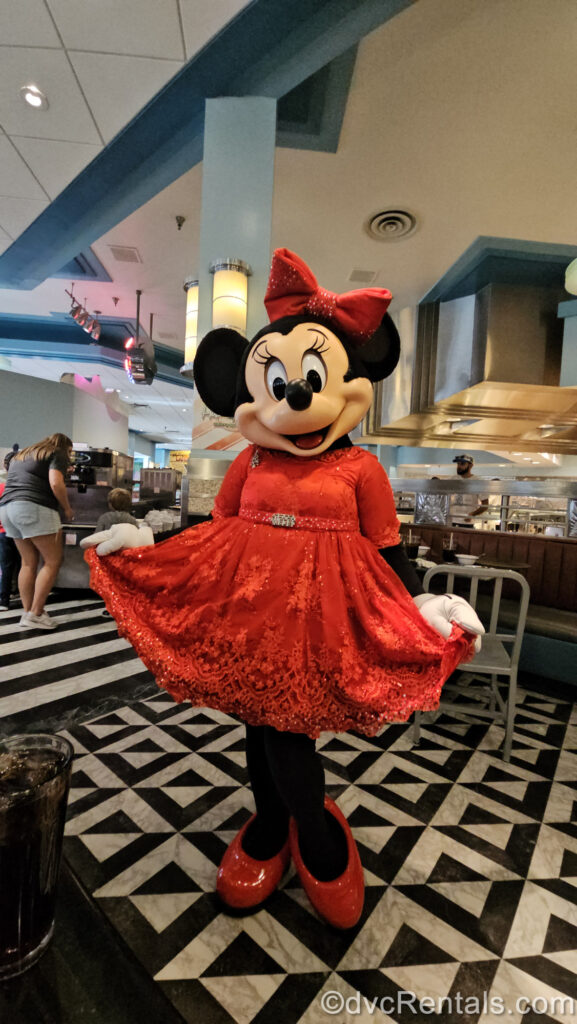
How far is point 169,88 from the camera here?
7.45ft

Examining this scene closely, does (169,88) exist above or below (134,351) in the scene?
above

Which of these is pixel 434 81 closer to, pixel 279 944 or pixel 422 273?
pixel 422 273

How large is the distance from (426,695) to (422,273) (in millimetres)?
4473

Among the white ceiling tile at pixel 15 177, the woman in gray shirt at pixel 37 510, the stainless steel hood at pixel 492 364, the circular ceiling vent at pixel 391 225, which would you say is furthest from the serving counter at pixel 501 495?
the white ceiling tile at pixel 15 177

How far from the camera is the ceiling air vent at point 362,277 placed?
4.29m

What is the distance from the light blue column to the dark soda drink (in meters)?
2.06

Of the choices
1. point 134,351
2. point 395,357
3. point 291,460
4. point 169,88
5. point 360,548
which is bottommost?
point 360,548

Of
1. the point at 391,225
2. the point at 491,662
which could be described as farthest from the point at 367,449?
the point at 391,225

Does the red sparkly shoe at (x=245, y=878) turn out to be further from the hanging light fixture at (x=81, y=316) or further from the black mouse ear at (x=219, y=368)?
the hanging light fixture at (x=81, y=316)

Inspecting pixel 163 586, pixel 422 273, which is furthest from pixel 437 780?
pixel 422 273

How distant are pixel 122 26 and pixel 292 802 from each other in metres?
2.99

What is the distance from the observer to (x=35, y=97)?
235cm

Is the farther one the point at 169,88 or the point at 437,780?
the point at 169,88

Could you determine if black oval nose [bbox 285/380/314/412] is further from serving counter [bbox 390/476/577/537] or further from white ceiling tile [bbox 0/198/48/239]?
white ceiling tile [bbox 0/198/48/239]
